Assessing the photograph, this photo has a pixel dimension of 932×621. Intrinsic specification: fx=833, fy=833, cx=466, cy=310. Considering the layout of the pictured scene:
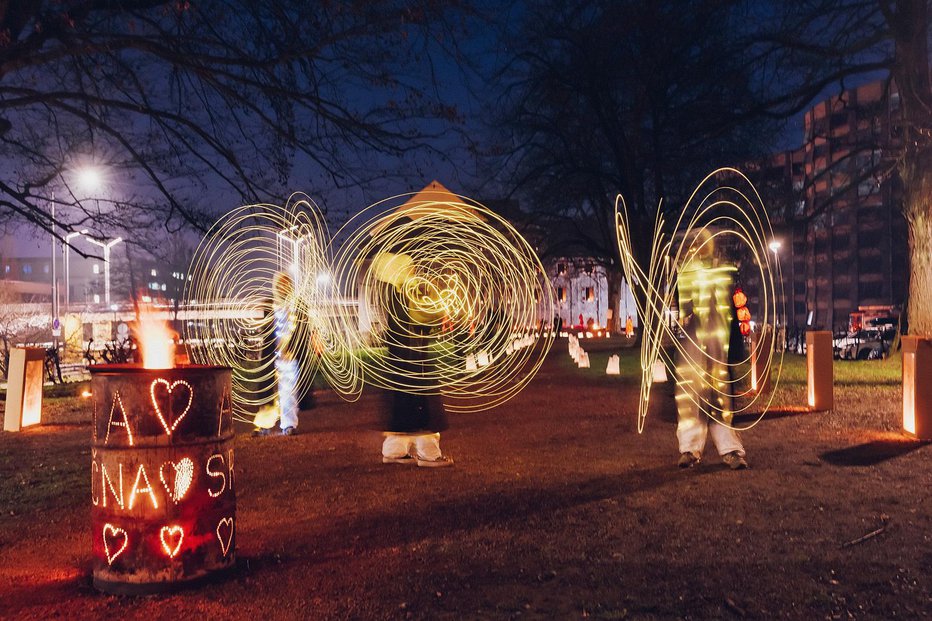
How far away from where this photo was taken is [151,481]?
510 centimetres

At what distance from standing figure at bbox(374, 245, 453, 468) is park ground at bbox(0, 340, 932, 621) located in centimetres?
36

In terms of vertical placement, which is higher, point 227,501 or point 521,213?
point 521,213

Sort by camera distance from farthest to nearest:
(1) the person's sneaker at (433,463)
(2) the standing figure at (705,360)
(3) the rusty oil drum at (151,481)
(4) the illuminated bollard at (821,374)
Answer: (4) the illuminated bollard at (821,374)
(1) the person's sneaker at (433,463)
(2) the standing figure at (705,360)
(3) the rusty oil drum at (151,481)

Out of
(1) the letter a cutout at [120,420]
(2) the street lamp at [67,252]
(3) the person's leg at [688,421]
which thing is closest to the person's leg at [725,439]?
(3) the person's leg at [688,421]

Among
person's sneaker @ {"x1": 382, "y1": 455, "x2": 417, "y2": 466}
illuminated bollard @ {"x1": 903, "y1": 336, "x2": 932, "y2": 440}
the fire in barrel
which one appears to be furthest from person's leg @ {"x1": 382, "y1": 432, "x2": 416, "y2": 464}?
illuminated bollard @ {"x1": 903, "y1": 336, "x2": 932, "y2": 440}

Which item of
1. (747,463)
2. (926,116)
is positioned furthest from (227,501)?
(926,116)

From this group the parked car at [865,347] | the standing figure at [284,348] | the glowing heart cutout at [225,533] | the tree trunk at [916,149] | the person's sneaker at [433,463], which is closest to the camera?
the glowing heart cutout at [225,533]

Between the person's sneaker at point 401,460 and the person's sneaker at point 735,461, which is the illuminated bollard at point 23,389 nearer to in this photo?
the person's sneaker at point 401,460

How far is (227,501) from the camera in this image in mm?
5430

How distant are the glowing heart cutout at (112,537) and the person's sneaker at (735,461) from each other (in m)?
5.99

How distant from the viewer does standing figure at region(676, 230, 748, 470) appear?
861 cm

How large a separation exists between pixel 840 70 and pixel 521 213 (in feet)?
39.1

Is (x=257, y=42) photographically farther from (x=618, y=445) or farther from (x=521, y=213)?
(x=521, y=213)

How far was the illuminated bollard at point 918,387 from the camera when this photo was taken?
10.2 meters
